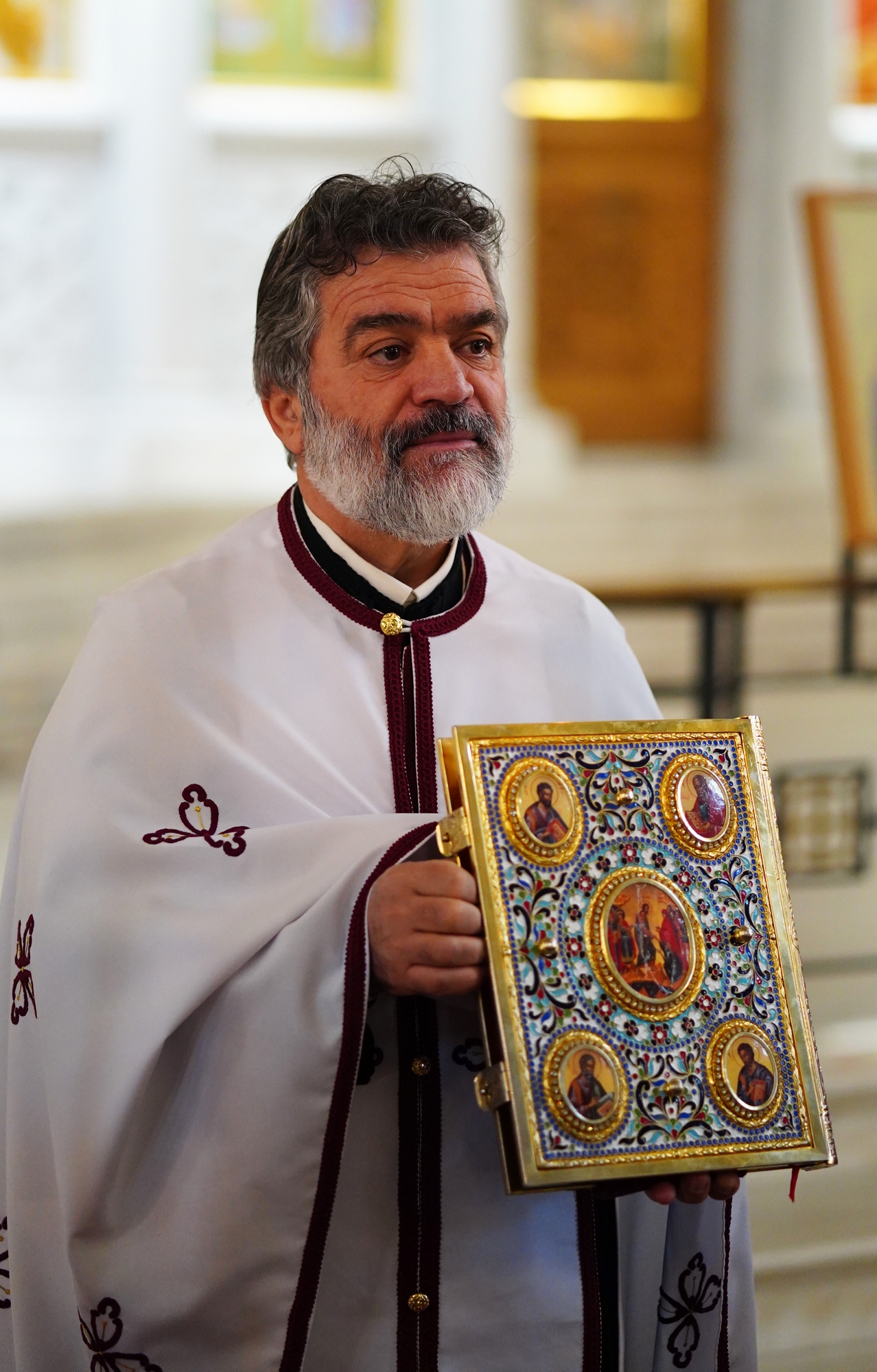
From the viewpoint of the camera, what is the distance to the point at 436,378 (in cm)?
154

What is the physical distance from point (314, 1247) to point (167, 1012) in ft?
0.89

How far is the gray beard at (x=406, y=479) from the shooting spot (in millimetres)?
1562

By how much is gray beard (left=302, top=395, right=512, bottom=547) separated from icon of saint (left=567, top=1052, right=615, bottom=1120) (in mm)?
582

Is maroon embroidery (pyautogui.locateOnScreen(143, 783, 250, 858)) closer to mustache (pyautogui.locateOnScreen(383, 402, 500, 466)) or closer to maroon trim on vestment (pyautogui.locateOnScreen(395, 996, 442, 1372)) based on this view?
maroon trim on vestment (pyautogui.locateOnScreen(395, 996, 442, 1372))

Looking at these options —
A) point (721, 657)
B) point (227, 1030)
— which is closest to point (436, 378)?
point (227, 1030)

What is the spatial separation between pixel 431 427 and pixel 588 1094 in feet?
2.27

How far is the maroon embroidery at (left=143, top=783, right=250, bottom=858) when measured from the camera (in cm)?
152

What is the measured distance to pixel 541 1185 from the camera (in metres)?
1.28

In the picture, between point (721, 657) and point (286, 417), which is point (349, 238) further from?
point (721, 657)

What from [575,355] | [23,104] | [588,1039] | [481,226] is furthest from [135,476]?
[588,1039]

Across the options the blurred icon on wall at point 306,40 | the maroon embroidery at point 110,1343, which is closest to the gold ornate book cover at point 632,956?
the maroon embroidery at point 110,1343

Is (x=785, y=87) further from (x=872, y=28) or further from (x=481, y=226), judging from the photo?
(x=481, y=226)

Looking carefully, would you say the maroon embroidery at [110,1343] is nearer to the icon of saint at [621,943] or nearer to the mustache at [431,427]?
the icon of saint at [621,943]

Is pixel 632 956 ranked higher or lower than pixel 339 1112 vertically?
higher
